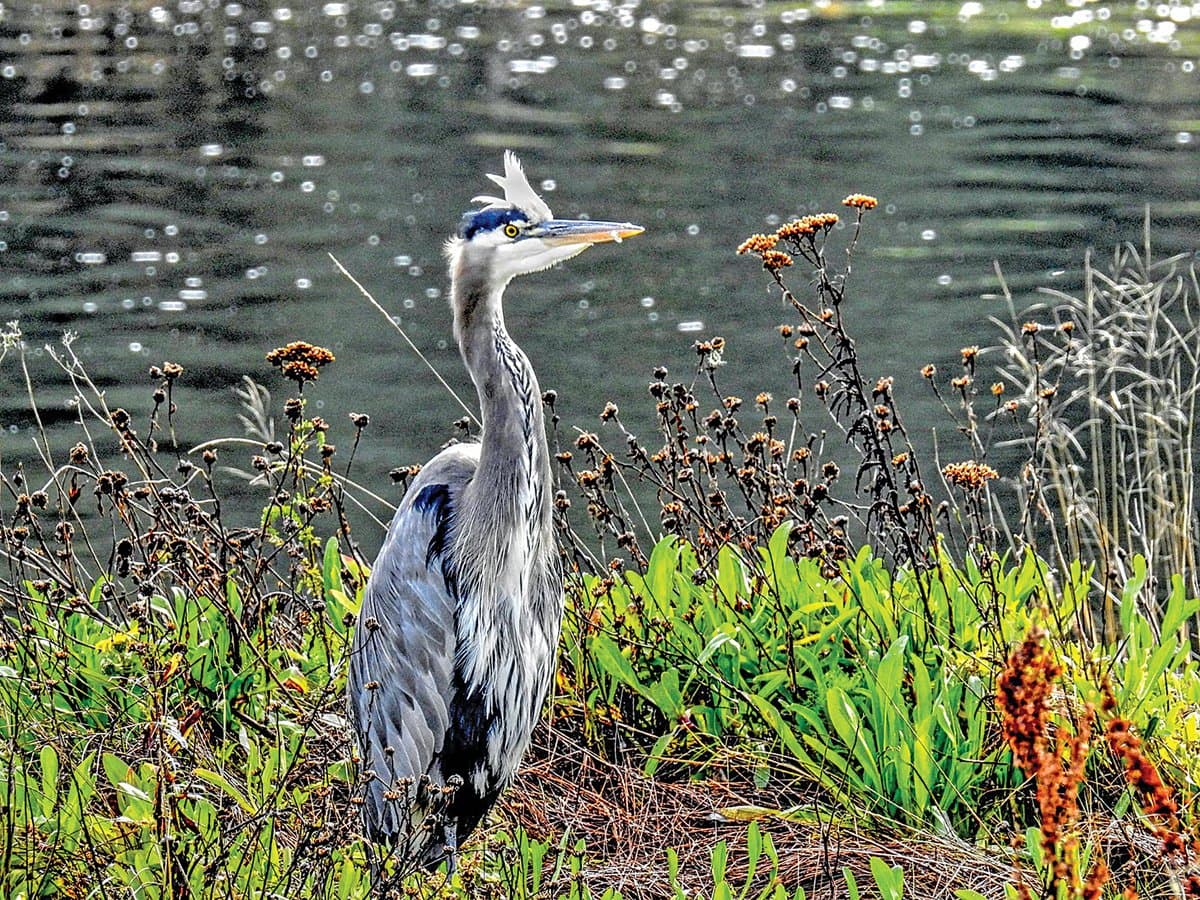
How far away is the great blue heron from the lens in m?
4.03

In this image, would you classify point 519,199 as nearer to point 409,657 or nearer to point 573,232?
point 573,232

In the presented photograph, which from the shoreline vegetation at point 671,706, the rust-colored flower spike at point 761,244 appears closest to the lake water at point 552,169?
the shoreline vegetation at point 671,706

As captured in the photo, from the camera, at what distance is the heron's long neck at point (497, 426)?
402 centimetres

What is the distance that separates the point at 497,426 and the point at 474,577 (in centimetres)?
37

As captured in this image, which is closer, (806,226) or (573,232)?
(573,232)

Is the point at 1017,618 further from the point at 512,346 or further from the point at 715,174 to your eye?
the point at 715,174

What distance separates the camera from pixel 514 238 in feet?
13.3

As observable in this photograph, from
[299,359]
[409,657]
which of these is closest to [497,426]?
[299,359]

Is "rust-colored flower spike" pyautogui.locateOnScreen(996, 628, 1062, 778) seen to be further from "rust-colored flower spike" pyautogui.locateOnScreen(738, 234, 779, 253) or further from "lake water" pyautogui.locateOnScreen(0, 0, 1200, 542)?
"lake water" pyautogui.locateOnScreen(0, 0, 1200, 542)

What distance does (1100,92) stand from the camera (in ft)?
73.7

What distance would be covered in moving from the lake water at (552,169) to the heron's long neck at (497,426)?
651 cm

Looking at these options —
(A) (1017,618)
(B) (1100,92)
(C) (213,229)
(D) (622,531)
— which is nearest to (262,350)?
(C) (213,229)

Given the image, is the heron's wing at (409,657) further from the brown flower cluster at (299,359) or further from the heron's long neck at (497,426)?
the brown flower cluster at (299,359)

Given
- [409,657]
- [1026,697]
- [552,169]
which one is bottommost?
[552,169]
